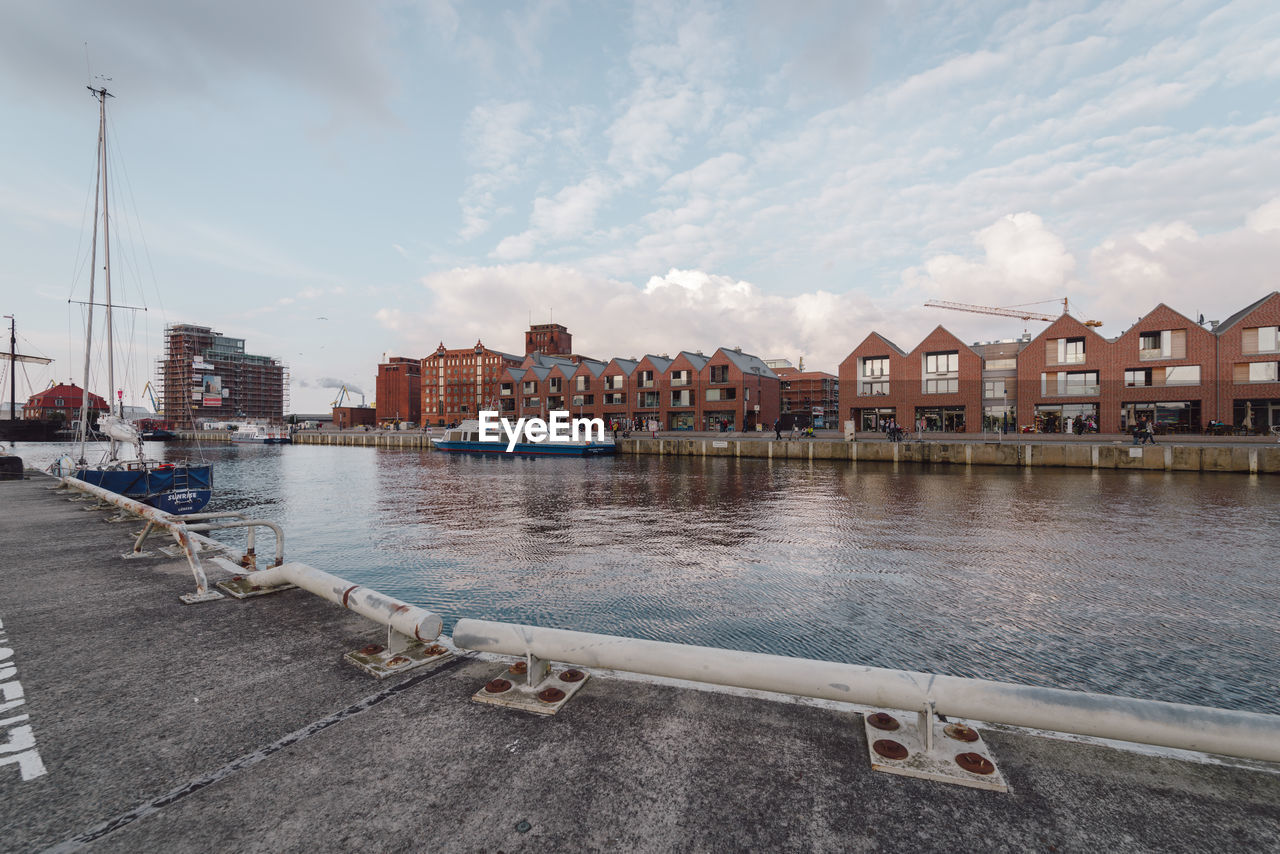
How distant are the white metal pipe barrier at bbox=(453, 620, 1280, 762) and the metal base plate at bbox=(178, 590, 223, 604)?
12.8 ft

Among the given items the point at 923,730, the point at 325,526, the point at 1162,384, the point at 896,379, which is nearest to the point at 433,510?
the point at 325,526

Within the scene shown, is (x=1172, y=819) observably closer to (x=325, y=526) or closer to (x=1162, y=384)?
(x=325, y=526)

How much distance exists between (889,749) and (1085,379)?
64484 millimetres

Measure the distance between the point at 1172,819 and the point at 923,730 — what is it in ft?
3.44

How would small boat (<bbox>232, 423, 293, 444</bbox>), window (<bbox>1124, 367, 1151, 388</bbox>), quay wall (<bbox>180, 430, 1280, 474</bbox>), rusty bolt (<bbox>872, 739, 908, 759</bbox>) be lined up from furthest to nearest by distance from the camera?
small boat (<bbox>232, 423, 293, 444</bbox>) < window (<bbox>1124, 367, 1151, 388</bbox>) < quay wall (<bbox>180, 430, 1280, 474</bbox>) < rusty bolt (<bbox>872, 739, 908, 759</bbox>)

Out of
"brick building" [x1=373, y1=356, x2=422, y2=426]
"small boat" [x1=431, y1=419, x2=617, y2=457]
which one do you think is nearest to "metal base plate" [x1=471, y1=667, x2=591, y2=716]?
"small boat" [x1=431, y1=419, x2=617, y2=457]

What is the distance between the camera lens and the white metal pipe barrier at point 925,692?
2.74 m

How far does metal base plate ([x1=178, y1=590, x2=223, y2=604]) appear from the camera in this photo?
229 inches

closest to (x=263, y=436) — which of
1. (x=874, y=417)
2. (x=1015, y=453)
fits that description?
(x=874, y=417)

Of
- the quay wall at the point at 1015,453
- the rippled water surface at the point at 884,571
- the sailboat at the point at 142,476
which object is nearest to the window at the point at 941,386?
the quay wall at the point at 1015,453

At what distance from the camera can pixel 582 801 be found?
109 inches

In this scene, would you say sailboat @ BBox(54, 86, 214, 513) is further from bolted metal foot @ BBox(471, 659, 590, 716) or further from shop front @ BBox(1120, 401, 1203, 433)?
shop front @ BBox(1120, 401, 1203, 433)

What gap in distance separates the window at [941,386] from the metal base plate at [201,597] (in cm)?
6396

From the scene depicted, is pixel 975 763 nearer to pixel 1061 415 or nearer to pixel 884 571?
pixel 884 571
